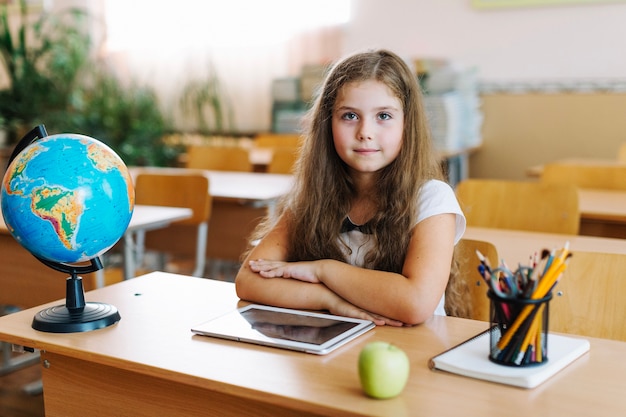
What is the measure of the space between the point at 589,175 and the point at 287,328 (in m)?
2.37

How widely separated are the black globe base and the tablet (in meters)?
0.19

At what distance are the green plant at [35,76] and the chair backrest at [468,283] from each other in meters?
4.30

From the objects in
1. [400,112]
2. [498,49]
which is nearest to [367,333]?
[400,112]

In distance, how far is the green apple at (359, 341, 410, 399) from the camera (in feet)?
3.31

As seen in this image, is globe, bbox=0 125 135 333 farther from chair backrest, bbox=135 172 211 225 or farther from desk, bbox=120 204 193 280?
chair backrest, bbox=135 172 211 225

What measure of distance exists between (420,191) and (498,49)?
3.54m

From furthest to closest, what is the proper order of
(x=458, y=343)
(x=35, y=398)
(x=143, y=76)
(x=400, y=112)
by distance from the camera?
(x=143, y=76) → (x=35, y=398) → (x=400, y=112) → (x=458, y=343)

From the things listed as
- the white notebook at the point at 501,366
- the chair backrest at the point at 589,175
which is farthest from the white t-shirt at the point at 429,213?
the chair backrest at the point at 589,175

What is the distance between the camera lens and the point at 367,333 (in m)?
1.34

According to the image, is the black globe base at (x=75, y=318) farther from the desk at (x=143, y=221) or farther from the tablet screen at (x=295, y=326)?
the desk at (x=143, y=221)

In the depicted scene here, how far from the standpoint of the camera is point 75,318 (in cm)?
138

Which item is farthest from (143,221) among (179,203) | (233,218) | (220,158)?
(220,158)

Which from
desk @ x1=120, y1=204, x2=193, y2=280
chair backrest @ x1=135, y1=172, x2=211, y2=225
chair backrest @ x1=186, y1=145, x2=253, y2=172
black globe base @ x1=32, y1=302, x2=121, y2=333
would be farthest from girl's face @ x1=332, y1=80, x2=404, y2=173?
chair backrest @ x1=186, y1=145, x2=253, y2=172

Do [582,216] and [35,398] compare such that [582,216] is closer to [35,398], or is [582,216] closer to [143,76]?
[35,398]
